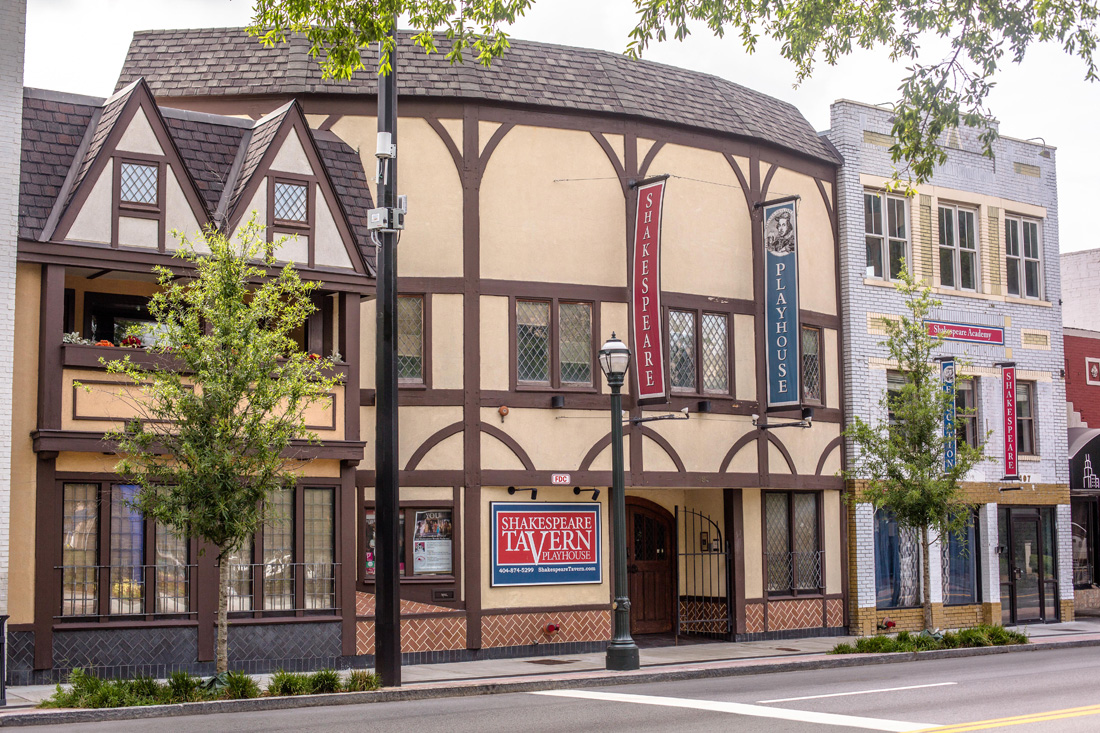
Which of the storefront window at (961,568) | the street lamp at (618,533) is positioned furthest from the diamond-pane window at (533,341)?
the storefront window at (961,568)

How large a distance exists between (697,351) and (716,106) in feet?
15.1

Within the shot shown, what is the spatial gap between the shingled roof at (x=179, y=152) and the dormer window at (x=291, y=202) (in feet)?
A: 1.49

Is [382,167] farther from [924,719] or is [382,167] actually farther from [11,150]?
[924,719]

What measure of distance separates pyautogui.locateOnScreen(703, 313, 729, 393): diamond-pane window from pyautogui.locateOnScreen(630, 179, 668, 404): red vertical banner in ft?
4.64

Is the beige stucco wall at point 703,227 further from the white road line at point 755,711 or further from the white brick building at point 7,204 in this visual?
the white brick building at point 7,204

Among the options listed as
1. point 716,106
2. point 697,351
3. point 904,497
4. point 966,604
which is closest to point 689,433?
point 697,351

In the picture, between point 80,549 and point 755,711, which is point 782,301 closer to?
point 755,711

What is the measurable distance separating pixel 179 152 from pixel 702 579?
38.6ft

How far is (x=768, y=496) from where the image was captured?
73.0ft

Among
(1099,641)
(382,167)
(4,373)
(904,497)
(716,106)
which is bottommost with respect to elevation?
(1099,641)

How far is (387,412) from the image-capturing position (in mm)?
14305

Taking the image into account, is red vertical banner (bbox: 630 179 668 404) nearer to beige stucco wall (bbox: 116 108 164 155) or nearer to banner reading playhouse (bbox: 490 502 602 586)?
banner reading playhouse (bbox: 490 502 602 586)

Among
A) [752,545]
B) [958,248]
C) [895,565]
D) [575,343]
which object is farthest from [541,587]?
[958,248]

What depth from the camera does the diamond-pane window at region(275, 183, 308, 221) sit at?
17344 mm
